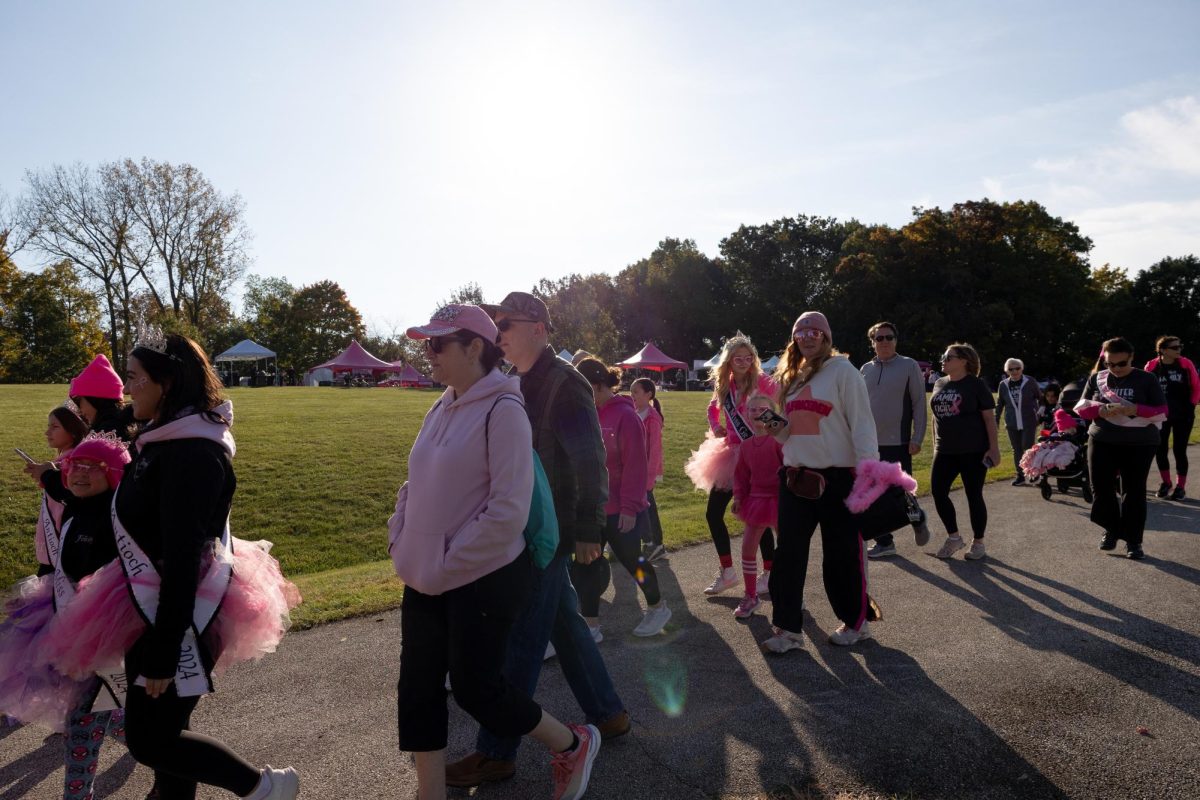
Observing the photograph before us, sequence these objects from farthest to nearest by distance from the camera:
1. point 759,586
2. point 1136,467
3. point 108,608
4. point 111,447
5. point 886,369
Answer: point 886,369 → point 1136,467 → point 759,586 → point 111,447 → point 108,608

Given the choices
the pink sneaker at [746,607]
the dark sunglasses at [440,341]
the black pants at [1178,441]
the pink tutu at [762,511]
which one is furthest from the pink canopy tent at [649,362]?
the dark sunglasses at [440,341]

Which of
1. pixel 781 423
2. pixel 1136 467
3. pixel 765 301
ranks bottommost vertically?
pixel 1136 467

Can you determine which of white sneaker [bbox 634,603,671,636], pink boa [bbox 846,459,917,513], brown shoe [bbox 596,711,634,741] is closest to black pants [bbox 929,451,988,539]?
pink boa [bbox 846,459,917,513]

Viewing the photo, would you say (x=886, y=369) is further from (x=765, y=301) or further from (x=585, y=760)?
(x=765, y=301)

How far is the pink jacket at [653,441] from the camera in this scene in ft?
23.8

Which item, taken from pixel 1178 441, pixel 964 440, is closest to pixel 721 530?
pixel 964 440

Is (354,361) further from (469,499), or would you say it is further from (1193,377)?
(469,499)

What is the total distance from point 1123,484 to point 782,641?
4.63 meters

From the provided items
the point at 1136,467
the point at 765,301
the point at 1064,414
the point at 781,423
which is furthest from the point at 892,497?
the point at 765,301

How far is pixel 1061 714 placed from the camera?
12.6 feet

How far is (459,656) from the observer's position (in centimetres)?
284

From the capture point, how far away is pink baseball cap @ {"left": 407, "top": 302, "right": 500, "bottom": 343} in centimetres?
291

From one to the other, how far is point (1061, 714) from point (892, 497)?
143 cm

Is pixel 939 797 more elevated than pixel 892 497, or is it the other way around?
pixel 892 497
